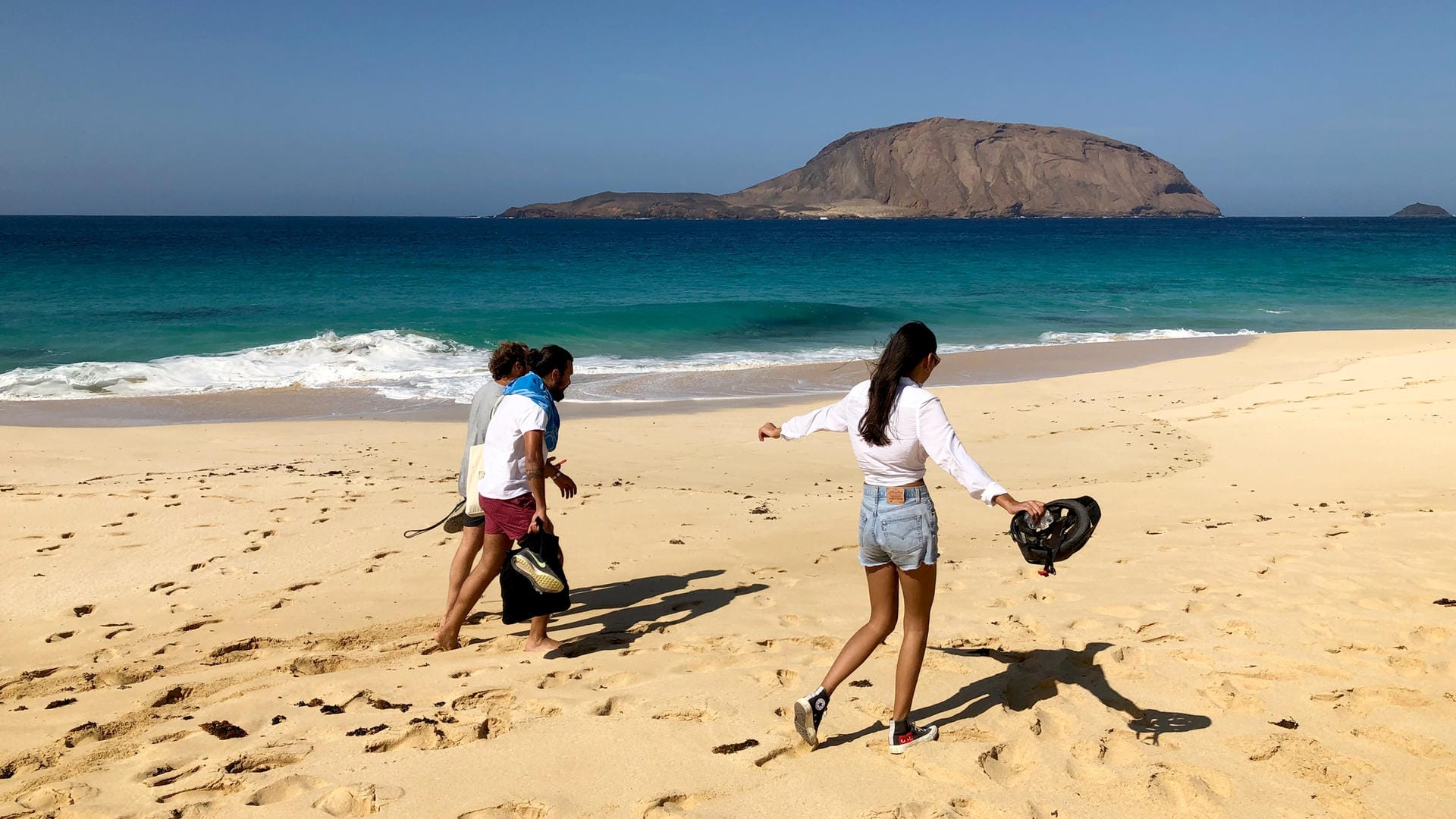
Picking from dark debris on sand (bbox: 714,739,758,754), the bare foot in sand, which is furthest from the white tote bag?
dark debris on sand (bbox: 714,739,758,754)

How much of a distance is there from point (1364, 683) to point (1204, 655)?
631mm

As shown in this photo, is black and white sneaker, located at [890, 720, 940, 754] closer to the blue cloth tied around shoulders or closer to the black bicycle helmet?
the black bicycle helmet

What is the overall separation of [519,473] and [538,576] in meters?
0.53

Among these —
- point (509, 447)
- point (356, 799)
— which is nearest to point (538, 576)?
point (509, 447)

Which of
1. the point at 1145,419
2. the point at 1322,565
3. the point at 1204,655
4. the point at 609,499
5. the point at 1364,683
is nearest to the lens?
the point at 1364,683

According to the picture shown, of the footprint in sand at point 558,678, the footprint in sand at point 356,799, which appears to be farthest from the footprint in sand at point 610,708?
the footprint in sand at point 356,799

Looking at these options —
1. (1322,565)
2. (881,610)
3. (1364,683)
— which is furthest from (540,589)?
(1322,565)

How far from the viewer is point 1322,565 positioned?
5922 mm

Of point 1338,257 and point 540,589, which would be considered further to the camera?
point 1338,257

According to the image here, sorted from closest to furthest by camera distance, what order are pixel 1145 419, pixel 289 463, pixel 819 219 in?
1. pixel 289 463
2. pixel 1145 419
3. pixel 819 219

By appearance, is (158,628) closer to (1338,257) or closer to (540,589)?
(540,589)

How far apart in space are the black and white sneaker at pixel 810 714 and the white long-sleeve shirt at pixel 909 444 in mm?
870

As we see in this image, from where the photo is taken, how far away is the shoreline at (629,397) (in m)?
13.6

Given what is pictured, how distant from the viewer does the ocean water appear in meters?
19.3
